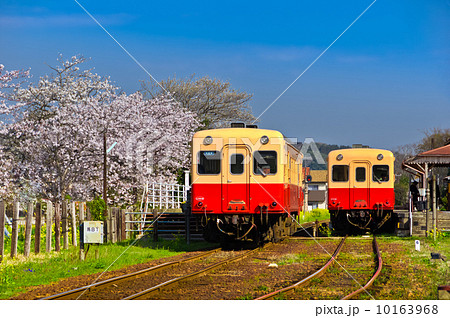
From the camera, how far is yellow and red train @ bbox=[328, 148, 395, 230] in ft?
76.8

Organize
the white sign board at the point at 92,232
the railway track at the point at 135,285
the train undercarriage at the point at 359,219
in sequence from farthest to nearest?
the train undercarriage at the point at 359,219, the white sign board at the point at 92,232, the railway track at the point at 135,285

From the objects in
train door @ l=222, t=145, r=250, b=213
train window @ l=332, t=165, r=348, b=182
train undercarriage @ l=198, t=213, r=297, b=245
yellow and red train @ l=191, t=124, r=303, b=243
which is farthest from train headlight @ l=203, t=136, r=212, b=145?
train window @ l=332, t=165, r=348, b=182

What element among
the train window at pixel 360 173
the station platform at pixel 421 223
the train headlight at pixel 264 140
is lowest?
the station platform at pixel 421 223

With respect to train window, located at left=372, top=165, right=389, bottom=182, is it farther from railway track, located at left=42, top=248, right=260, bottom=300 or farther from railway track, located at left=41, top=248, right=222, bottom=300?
railway track, located at left=41, top=248, right=222, bottom=300

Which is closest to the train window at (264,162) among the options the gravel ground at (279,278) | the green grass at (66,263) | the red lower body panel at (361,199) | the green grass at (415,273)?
the gravel ground at (279,278)

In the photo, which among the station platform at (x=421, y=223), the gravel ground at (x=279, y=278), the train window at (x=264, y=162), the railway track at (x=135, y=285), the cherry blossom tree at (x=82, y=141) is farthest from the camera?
the cherry blossom tree at (x=82, y=141)

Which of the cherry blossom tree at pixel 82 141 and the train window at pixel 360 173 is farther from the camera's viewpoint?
the cherry blossom tree at pixel 82 141

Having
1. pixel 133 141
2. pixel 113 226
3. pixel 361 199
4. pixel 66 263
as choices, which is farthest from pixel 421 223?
pixel 133 141

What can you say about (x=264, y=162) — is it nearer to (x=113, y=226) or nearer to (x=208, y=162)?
(x=208, y=162)

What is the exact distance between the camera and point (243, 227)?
18.0m

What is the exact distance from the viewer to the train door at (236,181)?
17.2m

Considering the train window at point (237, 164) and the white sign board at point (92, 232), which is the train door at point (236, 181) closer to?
the train window at point (237, 164)

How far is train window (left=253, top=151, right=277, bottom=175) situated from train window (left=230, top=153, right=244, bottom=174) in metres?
0.36

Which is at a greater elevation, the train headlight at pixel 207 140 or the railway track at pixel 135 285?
the train headlight at pixel 207 140
